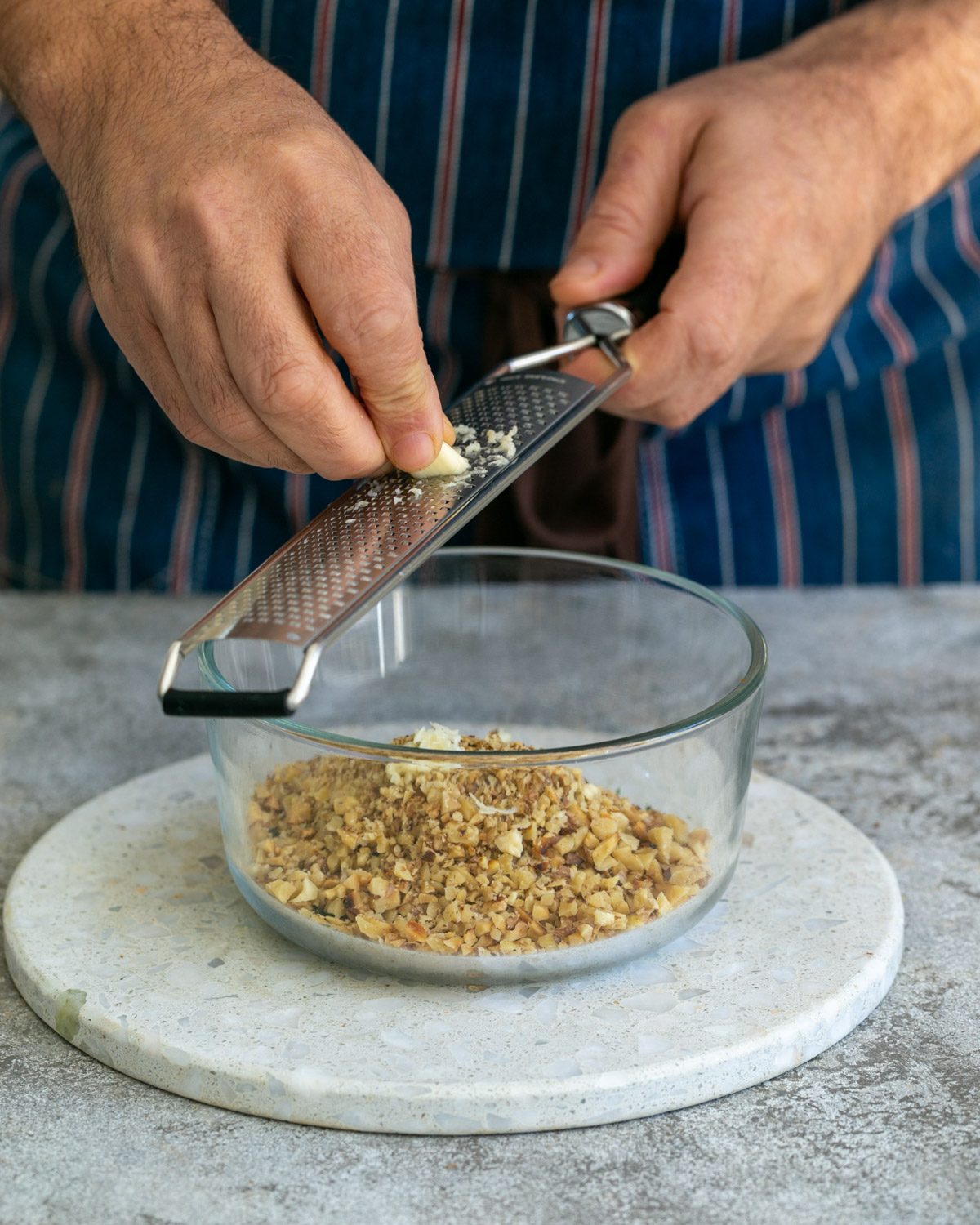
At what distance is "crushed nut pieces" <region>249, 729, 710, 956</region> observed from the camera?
0.70m

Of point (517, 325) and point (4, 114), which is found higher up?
point (4, 114)

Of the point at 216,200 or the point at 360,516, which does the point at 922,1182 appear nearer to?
the point at 360,516

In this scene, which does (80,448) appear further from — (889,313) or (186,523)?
(889,313)

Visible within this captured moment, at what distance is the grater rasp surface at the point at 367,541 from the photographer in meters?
0.64

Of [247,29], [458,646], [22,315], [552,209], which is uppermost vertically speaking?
[247,29]

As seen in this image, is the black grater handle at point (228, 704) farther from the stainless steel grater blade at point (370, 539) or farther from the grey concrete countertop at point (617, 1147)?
the grey concrete countertop at point (617, 1147)

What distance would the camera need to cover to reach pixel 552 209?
1.27 m

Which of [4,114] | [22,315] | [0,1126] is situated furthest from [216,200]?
[4,114]

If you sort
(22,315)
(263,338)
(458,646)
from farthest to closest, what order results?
1. (22,315)
2. (458,646)
3. (263,338)

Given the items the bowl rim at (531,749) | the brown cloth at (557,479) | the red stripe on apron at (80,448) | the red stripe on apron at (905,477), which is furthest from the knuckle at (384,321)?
the red stripe on apron at (905,477)

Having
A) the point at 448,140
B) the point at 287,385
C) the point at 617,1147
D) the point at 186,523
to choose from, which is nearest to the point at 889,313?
the point at 448,140

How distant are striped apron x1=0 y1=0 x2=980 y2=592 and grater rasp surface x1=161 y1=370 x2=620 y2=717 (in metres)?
0.46

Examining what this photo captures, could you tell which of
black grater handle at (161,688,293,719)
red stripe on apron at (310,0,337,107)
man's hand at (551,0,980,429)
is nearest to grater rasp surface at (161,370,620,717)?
black grater handle at (161,688,293,719)

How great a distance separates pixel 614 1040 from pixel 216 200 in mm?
474
